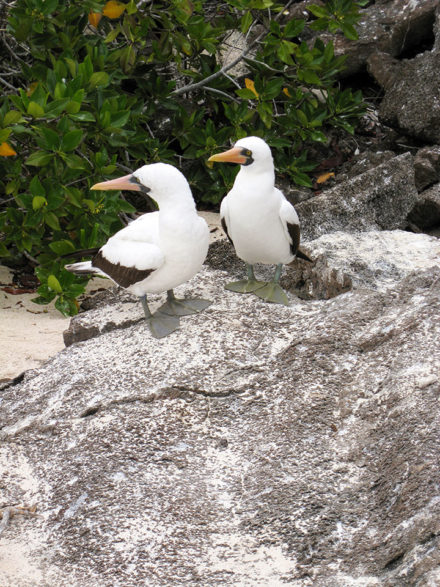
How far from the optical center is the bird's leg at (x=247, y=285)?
13.7ft

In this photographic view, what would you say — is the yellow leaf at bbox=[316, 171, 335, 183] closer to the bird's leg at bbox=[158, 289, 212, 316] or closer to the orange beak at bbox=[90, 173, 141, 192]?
the bird's leg at bbox=[158, 289, 212, 316]

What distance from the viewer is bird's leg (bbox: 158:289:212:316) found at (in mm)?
3939

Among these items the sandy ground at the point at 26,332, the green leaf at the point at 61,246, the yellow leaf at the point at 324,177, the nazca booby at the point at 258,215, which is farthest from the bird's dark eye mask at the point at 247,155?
the yellow leaf at the point at 324,177

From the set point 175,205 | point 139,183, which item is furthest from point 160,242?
point 139,183

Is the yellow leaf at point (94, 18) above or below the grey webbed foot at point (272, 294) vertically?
above

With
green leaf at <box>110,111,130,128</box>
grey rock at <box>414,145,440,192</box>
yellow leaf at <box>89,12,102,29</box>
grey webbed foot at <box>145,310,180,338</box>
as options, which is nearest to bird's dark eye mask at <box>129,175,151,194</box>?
grey webbed foot at <box>145,310,180,338</box>

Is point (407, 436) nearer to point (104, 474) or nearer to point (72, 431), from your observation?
point (104, 474)

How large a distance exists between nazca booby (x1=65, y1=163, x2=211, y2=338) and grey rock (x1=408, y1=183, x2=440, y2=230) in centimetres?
262

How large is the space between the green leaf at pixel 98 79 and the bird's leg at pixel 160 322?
160 centimetres

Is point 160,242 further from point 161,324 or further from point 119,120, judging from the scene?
point 119,120

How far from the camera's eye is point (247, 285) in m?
4.23

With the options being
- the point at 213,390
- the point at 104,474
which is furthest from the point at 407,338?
the point at 104,474

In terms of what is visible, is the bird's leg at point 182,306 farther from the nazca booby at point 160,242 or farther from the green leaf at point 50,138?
the green leaf at point 50,138

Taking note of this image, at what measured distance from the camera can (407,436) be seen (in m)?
2.76
